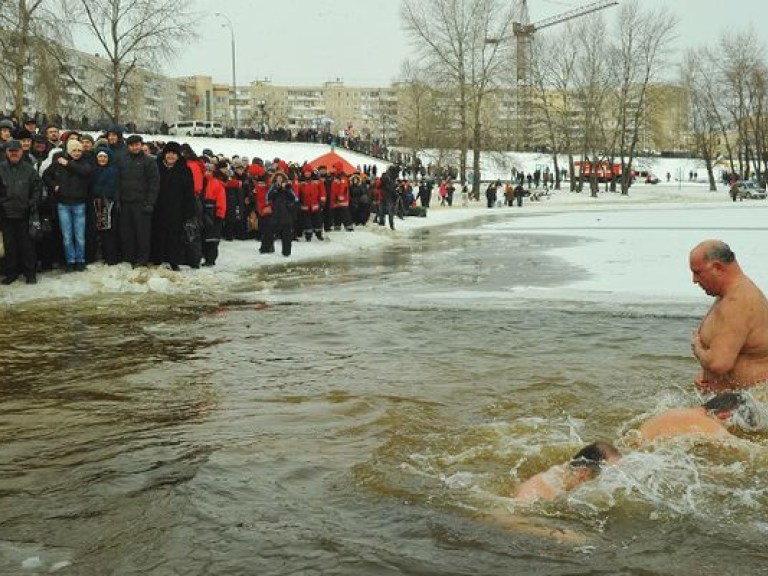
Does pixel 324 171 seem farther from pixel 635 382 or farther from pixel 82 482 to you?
pixel 82 482

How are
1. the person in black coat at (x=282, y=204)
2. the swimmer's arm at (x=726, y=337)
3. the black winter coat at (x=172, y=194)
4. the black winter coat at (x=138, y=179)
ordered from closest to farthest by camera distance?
the swimmer's arm at (x=726, y=337) → the black winter coat at (x=138, y=179) → the black winter coat at (x=172, y=194) → the person in black coat at (x=282, y=204)

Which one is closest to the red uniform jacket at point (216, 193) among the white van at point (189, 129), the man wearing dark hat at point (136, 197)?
the man wearing dark hat at point (136, 197)

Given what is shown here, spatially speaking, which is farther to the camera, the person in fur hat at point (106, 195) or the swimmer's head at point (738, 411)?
the person in fur hat at point (106, 195)

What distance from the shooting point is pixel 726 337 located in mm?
4973

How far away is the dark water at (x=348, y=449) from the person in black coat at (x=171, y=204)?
3.31 m

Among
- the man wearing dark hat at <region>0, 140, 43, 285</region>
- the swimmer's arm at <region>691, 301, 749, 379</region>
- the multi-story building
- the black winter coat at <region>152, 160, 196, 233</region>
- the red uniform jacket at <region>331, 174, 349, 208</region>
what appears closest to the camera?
the swimmer's arm at <region>691, 301, 749, 379</region>

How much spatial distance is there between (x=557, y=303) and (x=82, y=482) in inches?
305

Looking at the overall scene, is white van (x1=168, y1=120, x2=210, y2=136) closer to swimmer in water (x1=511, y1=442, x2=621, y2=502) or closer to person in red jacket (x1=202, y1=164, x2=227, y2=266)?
person in red jacket (x1=202, y1=164, x2=227, y2=266)

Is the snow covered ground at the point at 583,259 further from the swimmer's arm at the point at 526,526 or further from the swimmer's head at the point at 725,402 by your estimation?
the swimmer's arm at the point at 526,526

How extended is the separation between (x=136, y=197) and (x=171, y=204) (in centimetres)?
81

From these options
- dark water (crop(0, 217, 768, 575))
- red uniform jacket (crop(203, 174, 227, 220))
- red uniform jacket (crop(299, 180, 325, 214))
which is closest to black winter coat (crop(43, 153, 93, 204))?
dark water (crop(0, 217, 768, 575))

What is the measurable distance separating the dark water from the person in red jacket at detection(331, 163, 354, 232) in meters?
12.7

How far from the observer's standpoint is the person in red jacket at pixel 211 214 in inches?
574

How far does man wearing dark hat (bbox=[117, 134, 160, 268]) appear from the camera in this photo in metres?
12.3
